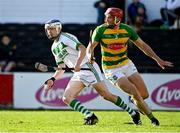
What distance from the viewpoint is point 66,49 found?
15.2 meters

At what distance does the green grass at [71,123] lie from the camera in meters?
13.7

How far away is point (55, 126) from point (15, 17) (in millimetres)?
10642

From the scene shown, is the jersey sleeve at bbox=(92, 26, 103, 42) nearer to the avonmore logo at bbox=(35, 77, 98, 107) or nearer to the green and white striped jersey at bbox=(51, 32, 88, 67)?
the green and white striped jersey at bbox=(51, 32, 88, 67)

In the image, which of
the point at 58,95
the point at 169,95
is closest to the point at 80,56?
the point at 58,95

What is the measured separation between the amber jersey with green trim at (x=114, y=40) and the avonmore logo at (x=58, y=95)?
630 centimetres

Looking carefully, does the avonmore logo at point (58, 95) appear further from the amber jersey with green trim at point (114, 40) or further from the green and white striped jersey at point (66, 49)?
the amber jersey with green trim at point (114, 40)

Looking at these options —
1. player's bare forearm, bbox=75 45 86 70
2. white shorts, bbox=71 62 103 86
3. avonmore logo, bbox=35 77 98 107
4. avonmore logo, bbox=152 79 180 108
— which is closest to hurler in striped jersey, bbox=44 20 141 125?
white shorts, bbox=71 62 103 86

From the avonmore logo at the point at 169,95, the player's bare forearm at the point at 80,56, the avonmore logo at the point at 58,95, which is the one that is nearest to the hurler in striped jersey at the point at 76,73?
the player's bare forearm at the point at 80,56

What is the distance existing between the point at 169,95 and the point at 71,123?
6.45m

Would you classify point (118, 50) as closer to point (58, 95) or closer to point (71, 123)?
point (71, 123)

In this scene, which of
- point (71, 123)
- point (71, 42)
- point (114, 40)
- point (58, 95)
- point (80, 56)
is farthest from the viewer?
point (58, 95)

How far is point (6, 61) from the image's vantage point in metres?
23.0

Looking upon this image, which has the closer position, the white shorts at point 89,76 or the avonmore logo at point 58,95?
the white shorts at point 89,76

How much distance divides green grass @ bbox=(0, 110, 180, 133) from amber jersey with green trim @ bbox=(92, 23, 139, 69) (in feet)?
4.10
